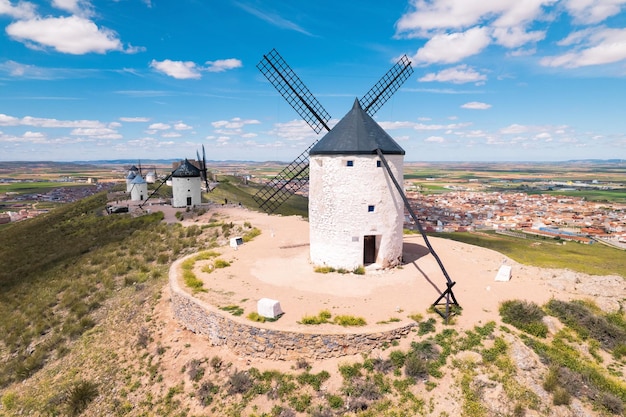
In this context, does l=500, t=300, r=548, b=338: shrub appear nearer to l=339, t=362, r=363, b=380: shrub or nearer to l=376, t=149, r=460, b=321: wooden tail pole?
l=376, t=149, r=460, b=321: wooden tail pole

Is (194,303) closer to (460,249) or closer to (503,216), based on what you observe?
(460,249)

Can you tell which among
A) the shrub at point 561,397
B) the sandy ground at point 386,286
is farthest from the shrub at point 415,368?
the shrub at point 561,397

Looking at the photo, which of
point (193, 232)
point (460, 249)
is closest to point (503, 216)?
point (460, 249)

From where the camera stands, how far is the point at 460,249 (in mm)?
21375

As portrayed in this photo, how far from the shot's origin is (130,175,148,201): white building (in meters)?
48.1

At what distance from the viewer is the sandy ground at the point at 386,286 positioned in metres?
12.5

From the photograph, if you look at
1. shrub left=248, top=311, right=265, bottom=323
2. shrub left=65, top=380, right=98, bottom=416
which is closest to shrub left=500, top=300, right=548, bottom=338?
shrub left=248, top=311, right=265, bottom=323

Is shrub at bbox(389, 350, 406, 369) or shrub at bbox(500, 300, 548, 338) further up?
shrub at bbox(500, 300, 548, 338)

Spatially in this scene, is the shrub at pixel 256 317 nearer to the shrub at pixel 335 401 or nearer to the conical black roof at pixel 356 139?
the shrub at pixel 335 401

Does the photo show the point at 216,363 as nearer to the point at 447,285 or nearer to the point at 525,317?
the point at 447,285

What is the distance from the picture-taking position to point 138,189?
4834 centimetres

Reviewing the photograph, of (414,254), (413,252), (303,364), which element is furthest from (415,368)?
(413,252)

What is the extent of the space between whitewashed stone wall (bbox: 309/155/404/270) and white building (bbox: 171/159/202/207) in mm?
25451

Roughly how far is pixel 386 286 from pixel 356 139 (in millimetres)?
7007
